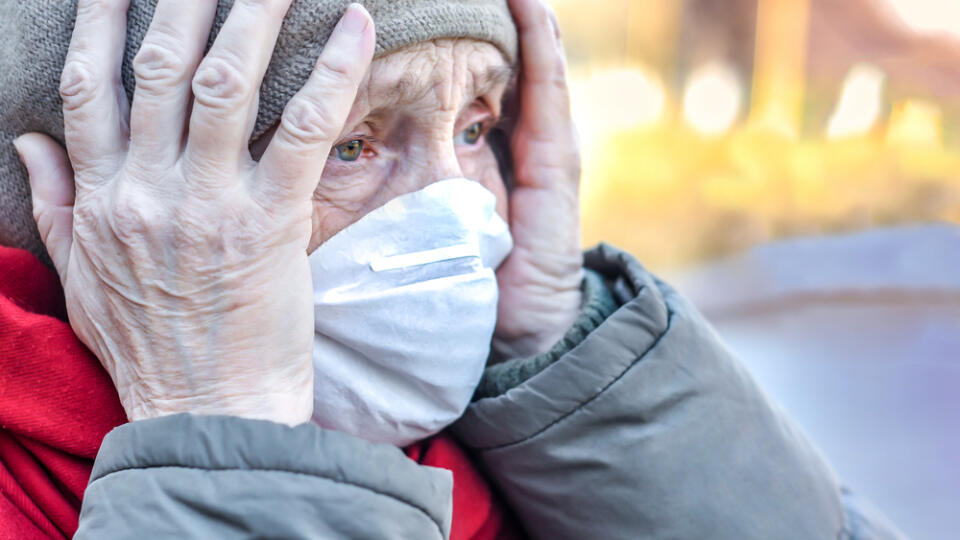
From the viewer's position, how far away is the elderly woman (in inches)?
45.0

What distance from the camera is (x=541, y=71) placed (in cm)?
173

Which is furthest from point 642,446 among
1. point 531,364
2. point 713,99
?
point 713,99

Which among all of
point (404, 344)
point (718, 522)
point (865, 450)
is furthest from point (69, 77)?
point (865, 450)

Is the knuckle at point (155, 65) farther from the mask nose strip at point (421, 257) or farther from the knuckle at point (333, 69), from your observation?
the mask nose strip at point (421, 257)

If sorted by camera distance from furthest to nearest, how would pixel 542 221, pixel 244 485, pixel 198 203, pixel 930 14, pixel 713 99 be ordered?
pixel 713 99, pixel 930 14, pixel 542 221, pixel 198 203, pixel 244 485

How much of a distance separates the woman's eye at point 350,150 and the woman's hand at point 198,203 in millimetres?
187

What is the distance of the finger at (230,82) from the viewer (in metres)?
1.17

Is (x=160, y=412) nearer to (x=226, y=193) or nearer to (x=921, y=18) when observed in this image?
(x=226, y=193)

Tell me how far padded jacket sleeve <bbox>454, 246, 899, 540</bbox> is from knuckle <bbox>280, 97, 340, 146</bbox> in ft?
1.78

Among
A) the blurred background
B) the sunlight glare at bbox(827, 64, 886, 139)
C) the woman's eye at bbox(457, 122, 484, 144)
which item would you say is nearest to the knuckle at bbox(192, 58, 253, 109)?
the woman's eye at bbox(457, 122, 484, 144)

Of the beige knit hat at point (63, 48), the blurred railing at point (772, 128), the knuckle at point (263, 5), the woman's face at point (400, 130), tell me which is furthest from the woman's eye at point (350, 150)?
the blurred railing at point (772, 128)

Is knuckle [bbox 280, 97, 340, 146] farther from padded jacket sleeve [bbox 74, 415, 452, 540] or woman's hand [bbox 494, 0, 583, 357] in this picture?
woman's hand [bbox 494, 0, 583, 357]

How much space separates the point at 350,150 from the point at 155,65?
1.12 ft

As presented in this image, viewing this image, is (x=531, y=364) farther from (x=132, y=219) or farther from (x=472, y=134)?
(x=132, y=219)
